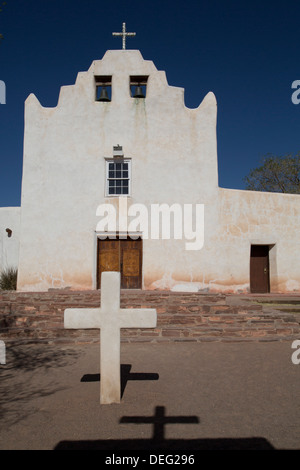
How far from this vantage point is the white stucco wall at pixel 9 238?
1456 centimetres

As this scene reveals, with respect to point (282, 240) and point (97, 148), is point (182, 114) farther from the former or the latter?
point (282, 240)

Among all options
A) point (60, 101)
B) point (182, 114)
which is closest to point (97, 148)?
point (60, 101)

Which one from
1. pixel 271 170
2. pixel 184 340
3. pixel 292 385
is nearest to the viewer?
pixel 292 385

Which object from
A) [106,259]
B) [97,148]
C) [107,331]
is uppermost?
[97,148]

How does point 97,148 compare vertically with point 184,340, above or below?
above

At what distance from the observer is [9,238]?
14.7m

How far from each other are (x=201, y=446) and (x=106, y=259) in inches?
382

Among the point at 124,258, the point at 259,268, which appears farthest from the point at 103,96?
the point at 259,268

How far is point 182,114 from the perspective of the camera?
41.1 feet

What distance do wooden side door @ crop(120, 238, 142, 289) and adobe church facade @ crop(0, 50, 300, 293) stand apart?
4 cm

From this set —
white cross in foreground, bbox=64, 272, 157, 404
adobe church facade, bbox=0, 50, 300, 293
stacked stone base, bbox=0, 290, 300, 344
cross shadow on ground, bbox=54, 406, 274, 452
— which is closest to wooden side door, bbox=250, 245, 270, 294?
adobe church facade, bbox=0, 50, 300, 293

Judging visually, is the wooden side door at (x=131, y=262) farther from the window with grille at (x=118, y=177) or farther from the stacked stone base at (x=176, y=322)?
the stacked stone base at (x=176, y=322)

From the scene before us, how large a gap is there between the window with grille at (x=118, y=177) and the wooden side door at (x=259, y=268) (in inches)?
212

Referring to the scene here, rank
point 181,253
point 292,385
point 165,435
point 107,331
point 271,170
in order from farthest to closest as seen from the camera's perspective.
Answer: point 271,170
point 181,253
point 292,385
point 107,331
point 165,435
